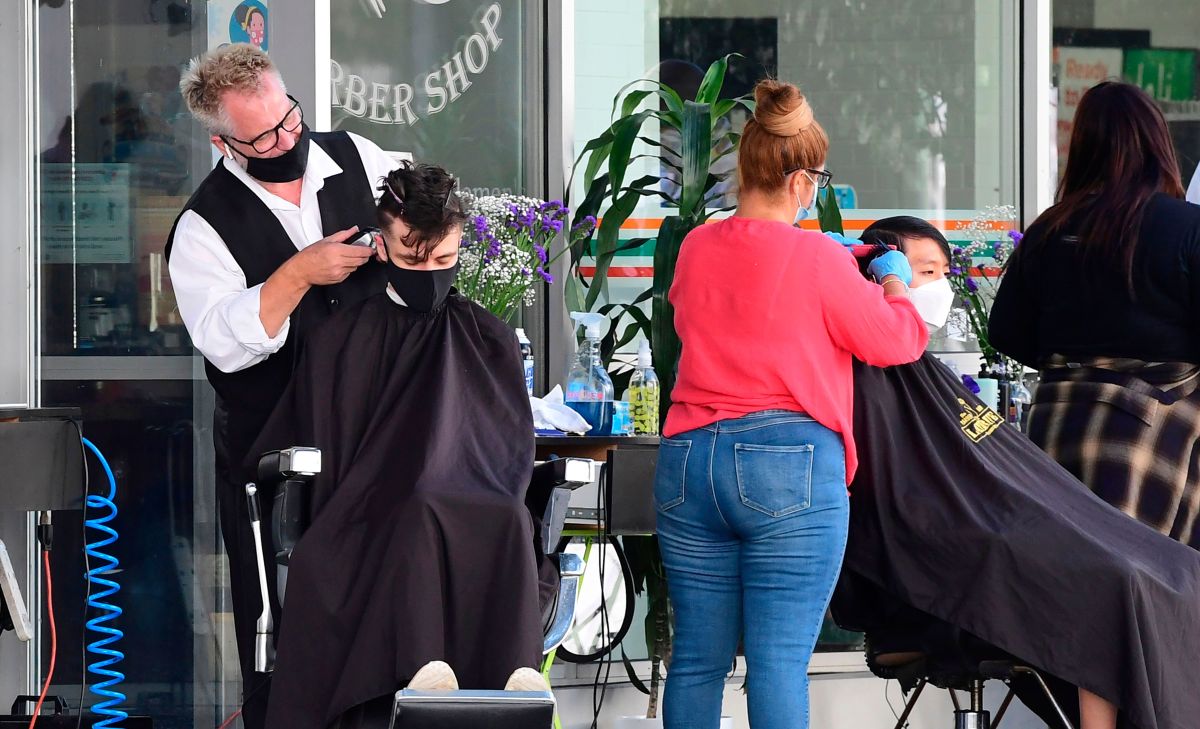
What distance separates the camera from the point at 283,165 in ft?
8.74

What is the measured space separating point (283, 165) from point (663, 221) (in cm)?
124

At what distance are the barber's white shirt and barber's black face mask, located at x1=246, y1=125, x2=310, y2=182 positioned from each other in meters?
0.04

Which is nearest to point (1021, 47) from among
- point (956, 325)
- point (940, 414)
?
point (956, 325)

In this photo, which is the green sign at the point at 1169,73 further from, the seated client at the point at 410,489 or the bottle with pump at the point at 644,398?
the seated client at the point at 410,489

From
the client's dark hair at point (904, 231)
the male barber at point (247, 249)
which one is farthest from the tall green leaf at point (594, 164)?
the male barber at point (247, 249)

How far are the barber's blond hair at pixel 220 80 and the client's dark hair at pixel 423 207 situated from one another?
389 millimetres

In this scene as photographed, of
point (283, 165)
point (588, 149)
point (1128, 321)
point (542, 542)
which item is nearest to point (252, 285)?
point (283, 165)

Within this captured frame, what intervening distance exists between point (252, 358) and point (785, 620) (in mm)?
1073

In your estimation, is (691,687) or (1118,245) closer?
(691,687)

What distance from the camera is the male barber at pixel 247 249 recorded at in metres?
2.60

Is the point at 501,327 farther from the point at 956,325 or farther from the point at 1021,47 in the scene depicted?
the point at 1021,47

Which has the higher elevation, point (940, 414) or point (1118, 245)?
point (1118, 245)

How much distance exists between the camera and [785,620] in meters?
2.25

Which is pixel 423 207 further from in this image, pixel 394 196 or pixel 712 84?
pixel 712 84
